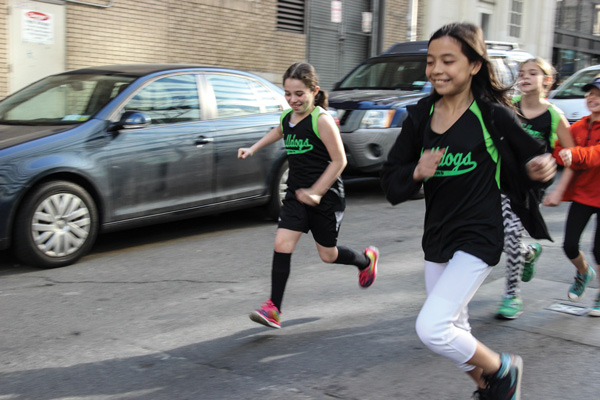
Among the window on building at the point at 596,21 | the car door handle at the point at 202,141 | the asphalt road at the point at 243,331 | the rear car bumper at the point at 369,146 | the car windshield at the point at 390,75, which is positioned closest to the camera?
the asphalt road at the point at 243,331

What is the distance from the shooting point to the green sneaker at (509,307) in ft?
15.2

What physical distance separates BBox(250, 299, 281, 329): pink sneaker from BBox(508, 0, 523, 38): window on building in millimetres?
23788

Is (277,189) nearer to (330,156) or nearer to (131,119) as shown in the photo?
(131,119)

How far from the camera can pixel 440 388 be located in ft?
11.6

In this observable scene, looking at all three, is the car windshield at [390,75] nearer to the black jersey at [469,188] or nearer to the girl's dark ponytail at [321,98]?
the girl's dark ponytail at [321,98]

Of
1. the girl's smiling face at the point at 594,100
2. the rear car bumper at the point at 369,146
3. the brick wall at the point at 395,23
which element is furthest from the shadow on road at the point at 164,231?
the brick wall at the point at 395,23

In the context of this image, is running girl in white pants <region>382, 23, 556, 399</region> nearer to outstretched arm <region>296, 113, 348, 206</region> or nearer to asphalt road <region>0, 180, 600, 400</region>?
asphalt road <region>0, 180, 600, 400</region>

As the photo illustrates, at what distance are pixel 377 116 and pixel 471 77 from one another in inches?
231

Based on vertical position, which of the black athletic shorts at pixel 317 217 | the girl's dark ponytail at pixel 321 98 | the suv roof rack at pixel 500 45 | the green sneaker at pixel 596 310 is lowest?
the green sneaker at pixel 596 310

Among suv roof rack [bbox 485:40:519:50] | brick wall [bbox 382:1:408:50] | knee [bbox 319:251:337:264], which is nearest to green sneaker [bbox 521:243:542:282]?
knee [bbox 319:251:337:264]

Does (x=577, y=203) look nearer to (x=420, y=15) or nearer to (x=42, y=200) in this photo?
(x=42, y=200)

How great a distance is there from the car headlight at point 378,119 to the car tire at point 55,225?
13.1ft

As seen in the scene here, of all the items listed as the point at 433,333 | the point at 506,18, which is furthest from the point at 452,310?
the point at 506,18

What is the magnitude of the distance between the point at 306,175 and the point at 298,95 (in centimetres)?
50
